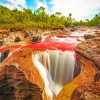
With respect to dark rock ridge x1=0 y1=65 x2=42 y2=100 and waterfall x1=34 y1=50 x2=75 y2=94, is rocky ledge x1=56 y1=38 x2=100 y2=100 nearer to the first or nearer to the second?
waterfall x1=34 y1=50 x2=75 y2=94

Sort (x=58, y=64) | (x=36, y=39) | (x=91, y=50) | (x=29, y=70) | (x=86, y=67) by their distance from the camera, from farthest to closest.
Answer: (x=36, y=39)
(x=58, y=64)
(x=91, y=50)
(x=86, y=67)
(x=29, y=70)

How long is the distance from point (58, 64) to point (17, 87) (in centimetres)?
585

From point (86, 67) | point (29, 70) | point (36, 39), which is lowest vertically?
point (36, 39)

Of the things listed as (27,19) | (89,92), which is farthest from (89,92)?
(27,19)

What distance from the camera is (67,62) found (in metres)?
21.2

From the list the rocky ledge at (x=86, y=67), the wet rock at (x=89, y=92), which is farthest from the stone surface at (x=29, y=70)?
the wet rock at (x=89, y=92)

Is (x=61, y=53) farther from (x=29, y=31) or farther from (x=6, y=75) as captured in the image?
(x=29, y=31)

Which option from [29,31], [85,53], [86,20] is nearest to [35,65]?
[85,53]

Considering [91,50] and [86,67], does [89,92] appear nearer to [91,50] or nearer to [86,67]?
[86,67]

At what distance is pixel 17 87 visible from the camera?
1662 centimetres

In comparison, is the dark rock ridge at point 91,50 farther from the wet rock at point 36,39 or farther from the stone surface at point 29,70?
the wet rock at point 36,39

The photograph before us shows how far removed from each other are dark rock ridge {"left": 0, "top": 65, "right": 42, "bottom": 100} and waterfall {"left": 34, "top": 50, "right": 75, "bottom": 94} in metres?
3.21

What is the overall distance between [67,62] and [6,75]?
260 inches

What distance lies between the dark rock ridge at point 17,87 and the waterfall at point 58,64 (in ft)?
10.5
